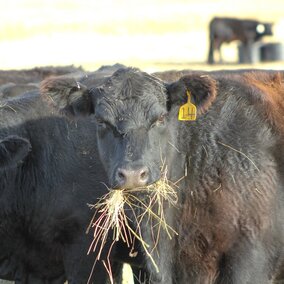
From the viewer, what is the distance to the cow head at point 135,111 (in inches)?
247

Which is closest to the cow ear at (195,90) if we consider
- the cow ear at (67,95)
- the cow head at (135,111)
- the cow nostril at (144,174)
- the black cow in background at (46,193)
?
the cow head at (135,111)

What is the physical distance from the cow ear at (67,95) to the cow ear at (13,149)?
67cm

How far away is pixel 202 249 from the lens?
6688mm

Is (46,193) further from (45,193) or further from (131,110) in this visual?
(131,110)

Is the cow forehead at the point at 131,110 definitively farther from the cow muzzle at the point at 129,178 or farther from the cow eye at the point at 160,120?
the cow muzzle at the point at 129,178

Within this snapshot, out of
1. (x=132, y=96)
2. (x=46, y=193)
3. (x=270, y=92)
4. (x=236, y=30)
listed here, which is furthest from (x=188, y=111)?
(x=236, y=30)

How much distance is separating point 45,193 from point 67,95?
114 centimetres

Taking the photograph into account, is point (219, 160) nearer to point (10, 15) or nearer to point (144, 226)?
point (144, 226)

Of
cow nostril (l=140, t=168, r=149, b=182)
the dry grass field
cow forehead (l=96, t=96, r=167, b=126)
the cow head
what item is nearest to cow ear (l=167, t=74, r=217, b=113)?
the cow head

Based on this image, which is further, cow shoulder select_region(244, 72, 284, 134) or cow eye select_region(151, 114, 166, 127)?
cow shoulder select_region(244, 72, 284, 134)

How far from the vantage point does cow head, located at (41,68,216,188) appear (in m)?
6.29

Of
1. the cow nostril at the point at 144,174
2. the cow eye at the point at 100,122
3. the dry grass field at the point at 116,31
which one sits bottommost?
the dry grass field at the point at 116,31

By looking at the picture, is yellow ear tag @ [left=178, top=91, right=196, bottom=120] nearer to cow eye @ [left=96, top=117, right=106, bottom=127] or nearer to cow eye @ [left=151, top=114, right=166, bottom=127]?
cow eye @ [left=151, top=114, right=166, bottom=127]

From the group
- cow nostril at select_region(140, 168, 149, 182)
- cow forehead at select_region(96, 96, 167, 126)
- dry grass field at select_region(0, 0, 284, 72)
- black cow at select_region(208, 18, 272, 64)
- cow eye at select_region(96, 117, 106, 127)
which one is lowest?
dry grass field at select_region(0, 0, 284, 72)
